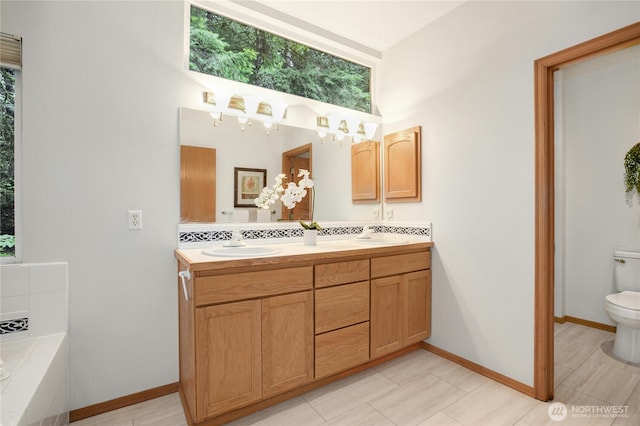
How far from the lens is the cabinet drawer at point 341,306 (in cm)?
190

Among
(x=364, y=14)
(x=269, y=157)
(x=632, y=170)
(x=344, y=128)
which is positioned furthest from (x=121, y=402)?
(x=632, y=170)

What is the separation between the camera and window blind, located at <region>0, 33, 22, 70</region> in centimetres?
154

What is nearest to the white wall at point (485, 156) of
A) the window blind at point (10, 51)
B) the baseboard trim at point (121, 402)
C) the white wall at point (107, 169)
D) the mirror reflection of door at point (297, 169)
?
the mirror reflection of door at point (297, 169)

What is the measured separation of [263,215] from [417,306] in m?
1.44

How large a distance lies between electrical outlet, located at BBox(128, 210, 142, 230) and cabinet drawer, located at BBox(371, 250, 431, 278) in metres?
1.55

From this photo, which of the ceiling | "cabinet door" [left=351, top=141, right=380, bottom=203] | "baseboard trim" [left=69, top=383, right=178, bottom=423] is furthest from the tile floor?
the ceiling

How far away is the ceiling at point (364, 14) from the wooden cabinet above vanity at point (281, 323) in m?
1.88

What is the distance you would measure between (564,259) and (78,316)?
4210 mm

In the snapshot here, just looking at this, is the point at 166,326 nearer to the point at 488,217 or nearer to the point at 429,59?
the point at 488,217

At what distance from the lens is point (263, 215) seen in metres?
2.33

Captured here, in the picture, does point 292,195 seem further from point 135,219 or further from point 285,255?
point 135,219

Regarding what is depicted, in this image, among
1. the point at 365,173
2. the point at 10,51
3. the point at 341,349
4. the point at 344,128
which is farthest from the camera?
the point at 365,173

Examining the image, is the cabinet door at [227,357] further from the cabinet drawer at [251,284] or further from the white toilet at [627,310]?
the white toilet at [627,310]

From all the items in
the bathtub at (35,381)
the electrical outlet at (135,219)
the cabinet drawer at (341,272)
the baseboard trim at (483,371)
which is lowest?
the baseboard trim at (483,371)
